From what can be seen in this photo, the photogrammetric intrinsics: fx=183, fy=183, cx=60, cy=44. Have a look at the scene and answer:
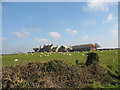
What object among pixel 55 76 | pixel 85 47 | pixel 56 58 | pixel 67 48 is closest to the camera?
pixel 55 76

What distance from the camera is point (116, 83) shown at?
9.20 metres

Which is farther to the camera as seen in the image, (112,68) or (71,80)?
(112,68)

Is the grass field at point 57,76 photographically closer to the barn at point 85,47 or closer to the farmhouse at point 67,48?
the barn at point 85,47

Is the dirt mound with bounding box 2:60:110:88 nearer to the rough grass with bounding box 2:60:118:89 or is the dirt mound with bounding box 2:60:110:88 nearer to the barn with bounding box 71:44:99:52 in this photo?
the rough grass with bounding box 2:60:118:89

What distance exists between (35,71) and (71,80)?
1.71 meters

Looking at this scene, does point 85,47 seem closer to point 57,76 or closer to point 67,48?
point 67,48

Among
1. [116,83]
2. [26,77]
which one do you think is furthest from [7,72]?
[116,83]

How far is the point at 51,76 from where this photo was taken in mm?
8391

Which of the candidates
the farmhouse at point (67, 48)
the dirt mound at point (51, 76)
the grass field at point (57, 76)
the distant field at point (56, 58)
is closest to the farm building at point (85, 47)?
the farmhouse at point (67, 48)

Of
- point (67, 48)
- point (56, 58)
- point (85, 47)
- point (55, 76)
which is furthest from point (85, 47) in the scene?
point (55, 76)

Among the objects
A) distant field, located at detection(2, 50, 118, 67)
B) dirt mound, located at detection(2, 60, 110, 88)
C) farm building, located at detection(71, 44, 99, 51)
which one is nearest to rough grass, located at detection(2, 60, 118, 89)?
dirt mound, located at detection(2, 60, 110, 88)

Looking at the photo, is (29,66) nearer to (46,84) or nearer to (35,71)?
(35,71)

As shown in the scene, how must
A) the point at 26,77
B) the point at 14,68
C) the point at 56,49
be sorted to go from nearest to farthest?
the point at 26,77 → the point at 14,68 → the point at 56,49

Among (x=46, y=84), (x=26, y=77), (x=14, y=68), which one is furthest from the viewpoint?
(x=14, y=68)
